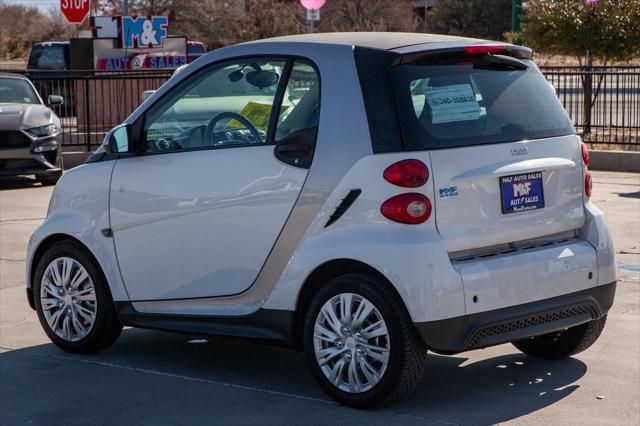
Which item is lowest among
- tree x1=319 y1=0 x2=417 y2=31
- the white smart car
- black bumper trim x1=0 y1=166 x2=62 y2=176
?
black bumper trim x1=0 y1=166 x2=62 y2=176

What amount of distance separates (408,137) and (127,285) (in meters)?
2.05

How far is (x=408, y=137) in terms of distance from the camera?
18.0 ft

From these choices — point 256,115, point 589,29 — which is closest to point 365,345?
point 256,115

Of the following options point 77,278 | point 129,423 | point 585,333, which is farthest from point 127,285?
point 585,333

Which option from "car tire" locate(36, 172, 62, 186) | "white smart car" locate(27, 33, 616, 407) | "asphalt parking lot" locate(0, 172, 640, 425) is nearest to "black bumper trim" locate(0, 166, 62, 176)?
"car tire" locate(36, 172, 62, 186)

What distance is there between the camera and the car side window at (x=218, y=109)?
608 centimetres

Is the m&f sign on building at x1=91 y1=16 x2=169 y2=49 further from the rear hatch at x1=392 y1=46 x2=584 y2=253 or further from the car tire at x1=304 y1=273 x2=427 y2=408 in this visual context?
the car tire at x1=304 y1=273 x2=427 y2=408

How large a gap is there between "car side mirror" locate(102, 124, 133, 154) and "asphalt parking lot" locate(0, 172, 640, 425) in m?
1.24

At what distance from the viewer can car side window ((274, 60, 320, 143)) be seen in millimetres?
5832

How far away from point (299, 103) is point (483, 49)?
3.22 ft

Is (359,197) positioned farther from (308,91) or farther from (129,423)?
(129,423)

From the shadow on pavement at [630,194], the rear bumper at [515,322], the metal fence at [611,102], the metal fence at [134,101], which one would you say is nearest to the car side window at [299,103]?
the rear bumper at [515,322]

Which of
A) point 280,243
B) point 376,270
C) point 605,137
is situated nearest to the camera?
point 376,270

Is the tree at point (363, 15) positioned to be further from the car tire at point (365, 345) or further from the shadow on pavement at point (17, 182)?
Result: the car tire at point (365, 345)
